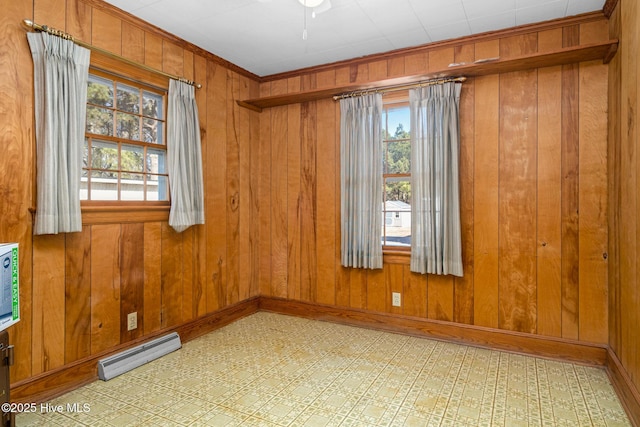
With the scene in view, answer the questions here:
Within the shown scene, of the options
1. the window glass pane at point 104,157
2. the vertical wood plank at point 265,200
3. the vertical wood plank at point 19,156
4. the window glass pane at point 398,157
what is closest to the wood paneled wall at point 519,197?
the window glass pane at point 398,157

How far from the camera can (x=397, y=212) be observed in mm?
3613

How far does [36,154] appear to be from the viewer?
2.27 metres

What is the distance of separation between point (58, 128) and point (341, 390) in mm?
2486

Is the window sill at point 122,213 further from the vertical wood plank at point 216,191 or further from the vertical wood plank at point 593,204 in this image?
the vertical wood plank at point 593,204

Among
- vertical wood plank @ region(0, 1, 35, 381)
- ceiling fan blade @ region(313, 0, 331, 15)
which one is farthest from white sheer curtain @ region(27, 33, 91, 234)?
ceiling fan blade @ region(313, 0, 331, 15)

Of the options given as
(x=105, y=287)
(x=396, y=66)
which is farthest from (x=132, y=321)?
(x=396, y=66)

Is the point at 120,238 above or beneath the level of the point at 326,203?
beneath

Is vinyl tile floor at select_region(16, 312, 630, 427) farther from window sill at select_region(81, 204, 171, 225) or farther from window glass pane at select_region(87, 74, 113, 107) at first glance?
window glass pane at select_region(87, 74, 113, 107)

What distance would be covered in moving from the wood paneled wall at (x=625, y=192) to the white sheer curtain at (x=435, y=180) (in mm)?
1055

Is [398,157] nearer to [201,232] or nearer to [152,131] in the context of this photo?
[201,232]

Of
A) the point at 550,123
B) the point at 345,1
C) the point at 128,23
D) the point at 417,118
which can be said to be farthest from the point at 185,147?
the point at 550,123

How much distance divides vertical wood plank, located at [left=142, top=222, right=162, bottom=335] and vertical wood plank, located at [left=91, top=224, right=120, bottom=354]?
237 millimetres

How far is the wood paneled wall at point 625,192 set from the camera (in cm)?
207

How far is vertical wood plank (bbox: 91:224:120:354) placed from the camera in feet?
8.50
